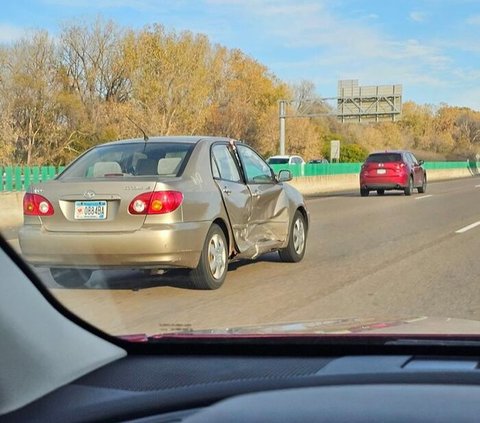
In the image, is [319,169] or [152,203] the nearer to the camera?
[152,203]

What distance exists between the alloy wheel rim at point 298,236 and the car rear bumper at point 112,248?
274 centimetres

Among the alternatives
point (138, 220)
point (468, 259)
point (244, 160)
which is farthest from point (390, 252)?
point (138, 220)

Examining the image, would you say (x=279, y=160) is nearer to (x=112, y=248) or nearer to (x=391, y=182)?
(x=391, y=182)

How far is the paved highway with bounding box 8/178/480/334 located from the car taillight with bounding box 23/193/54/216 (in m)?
0.64

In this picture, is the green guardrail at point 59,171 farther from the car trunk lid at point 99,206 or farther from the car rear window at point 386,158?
the car rear window at point 386,158

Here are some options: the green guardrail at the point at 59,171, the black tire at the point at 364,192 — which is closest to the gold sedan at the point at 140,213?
the green guardrail at the point at 59,171

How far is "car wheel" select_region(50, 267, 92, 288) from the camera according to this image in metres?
6.95

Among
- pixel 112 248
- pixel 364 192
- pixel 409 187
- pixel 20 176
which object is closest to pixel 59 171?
pixel 112 248

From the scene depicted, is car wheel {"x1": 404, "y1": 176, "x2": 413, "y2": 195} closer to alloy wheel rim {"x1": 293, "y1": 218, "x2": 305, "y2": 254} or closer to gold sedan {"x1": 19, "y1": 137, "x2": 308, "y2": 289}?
alloy wheel rim {"x1": 293, "y1": 218, "x2": 305, "y2": 254}

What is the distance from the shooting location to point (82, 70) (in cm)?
2425

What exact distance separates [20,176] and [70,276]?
11.2 meters

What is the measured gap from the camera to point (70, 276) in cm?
721

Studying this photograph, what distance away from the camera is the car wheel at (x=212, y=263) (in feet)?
23.4

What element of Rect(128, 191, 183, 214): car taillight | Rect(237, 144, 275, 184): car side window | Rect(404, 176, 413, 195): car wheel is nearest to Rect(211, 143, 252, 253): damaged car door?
Rect(237, 144, 275, 184): car side window
